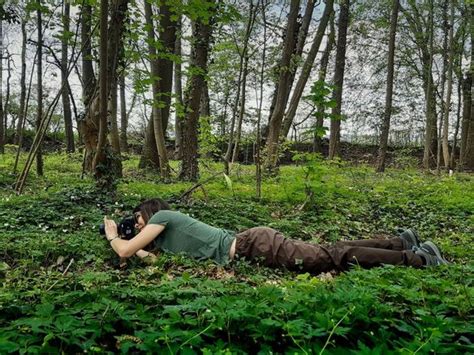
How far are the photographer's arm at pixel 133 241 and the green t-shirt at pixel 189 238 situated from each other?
0.31 ft

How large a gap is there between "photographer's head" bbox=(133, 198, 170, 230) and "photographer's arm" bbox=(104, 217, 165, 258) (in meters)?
0.31

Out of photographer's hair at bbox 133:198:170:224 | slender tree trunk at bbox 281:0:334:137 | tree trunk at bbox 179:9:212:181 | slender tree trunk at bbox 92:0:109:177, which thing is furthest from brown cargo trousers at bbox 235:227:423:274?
slender tree trunk at bbox 281:0:334:137

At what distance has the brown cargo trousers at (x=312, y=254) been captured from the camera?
177 inches

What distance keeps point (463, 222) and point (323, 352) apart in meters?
6.47

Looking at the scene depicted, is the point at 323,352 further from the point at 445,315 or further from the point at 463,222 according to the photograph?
the point at 463,222

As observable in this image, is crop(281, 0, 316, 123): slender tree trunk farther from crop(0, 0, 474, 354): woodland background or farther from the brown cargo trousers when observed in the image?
the brown cargo trousers

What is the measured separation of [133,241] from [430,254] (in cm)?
315

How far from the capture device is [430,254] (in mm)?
4598

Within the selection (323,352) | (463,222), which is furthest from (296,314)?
(463,222)

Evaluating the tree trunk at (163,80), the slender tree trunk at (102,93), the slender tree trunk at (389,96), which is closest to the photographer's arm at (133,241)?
the slender tree trunk at (102,93)

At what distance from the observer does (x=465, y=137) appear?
66.1 ft

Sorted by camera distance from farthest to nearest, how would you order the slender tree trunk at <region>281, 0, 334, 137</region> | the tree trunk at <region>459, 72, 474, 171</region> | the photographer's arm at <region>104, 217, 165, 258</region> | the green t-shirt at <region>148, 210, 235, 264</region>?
the tree trunk at <region>459, 72, 474, 171</region> → the slender tree trunk at <region>281, 0, 334, 137</region> → the green t-shirt at <region>148, 210, 235, 264</region> → the photographer's arm at <region>104, 217, 165, 258</region>

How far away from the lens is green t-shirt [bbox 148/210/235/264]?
4.80 m

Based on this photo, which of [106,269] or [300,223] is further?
[300,223]
